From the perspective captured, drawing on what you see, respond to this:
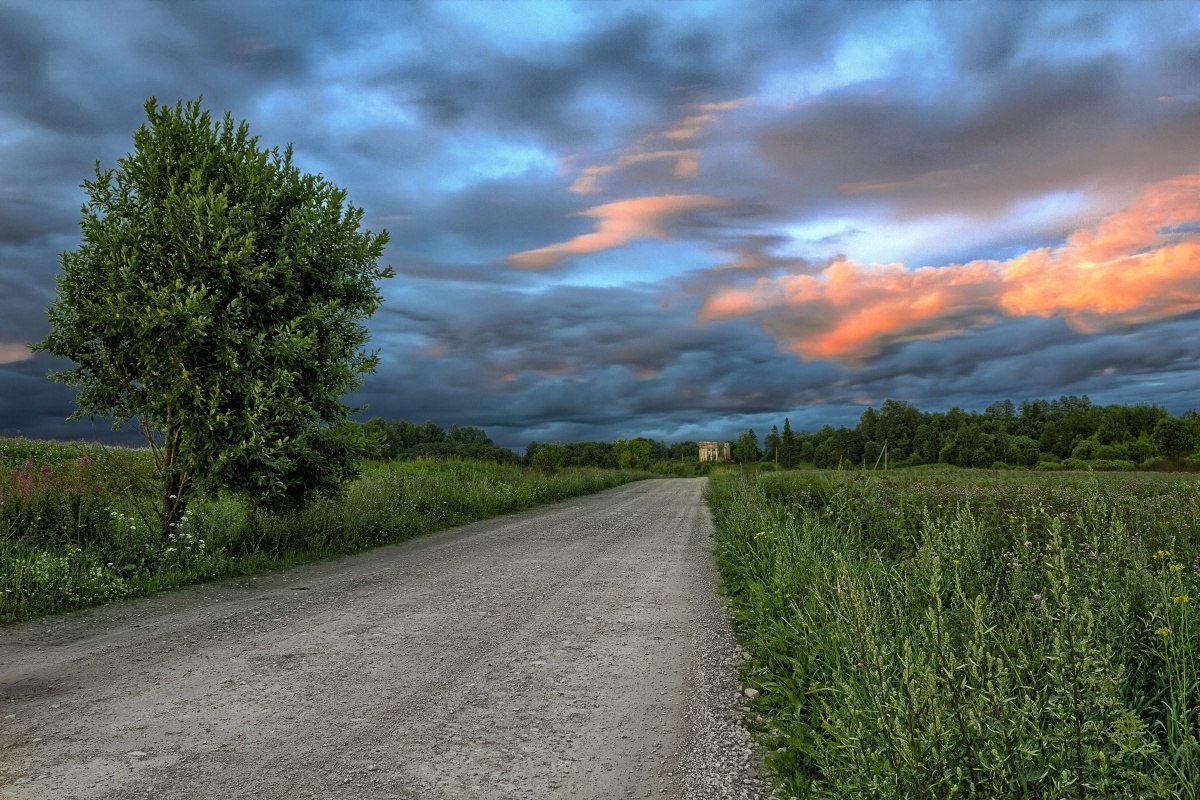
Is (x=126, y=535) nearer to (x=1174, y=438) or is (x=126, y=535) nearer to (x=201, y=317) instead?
(x=201, y=317)

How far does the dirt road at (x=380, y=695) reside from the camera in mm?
3512

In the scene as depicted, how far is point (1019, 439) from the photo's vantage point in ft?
Result: 254

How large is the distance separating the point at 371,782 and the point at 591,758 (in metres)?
1.19

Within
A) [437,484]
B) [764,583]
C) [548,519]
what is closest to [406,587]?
[764,583]

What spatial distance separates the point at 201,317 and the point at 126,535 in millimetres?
3303

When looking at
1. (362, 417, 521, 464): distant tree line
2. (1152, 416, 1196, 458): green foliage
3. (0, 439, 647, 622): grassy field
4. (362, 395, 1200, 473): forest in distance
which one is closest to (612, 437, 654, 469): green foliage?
(362, 395, 1200, 473): forest in distance

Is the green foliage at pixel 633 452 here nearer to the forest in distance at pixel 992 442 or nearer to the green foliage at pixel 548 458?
the forest in distance at pixel 992 442

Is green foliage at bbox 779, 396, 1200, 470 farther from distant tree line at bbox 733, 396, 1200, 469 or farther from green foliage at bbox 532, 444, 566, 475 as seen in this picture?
green foliage at bbox 532, 444, 566, 475

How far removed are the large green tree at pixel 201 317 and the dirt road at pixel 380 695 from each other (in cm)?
240

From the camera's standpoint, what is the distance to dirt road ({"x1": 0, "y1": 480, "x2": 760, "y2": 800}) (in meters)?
3.51

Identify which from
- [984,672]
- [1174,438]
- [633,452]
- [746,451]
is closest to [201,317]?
[984,672]

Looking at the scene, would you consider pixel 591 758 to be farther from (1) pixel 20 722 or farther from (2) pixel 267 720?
(1) pixel 20 722

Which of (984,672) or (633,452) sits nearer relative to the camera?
(984,672)

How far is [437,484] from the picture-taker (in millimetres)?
19000
